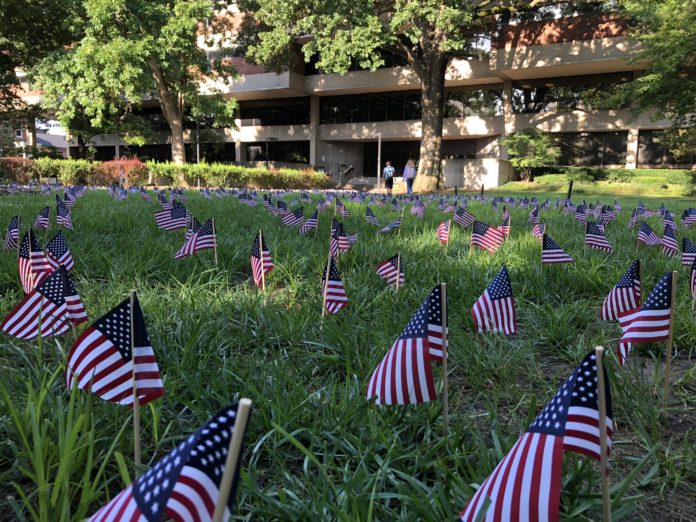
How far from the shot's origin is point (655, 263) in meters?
4.46

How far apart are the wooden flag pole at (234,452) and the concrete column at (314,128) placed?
42.3 meters

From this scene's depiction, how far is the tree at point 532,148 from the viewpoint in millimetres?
29750

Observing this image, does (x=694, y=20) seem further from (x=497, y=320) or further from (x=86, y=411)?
(x=86, y=411)

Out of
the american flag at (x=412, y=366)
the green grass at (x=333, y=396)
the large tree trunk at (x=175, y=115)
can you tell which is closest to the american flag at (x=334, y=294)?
the green grass at (x=333, y=396)

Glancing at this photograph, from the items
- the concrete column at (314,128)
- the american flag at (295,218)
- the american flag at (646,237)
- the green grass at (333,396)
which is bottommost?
the green grass at (333,396)

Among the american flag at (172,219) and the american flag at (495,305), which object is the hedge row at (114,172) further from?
the american flag at (495,305)

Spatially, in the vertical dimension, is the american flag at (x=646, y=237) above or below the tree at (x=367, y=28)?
below

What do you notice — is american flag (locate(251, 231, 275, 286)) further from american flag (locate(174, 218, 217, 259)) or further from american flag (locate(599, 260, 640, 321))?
american flag (locate(599, 260, 640, 321))

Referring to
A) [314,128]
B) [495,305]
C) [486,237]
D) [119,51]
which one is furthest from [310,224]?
[314,128]

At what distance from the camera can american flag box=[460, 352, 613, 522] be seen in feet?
3.66

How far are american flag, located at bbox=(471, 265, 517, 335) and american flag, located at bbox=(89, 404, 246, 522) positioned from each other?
1764 millimetres

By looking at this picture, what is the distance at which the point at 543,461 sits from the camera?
1128mm

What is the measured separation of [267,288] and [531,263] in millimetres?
2268

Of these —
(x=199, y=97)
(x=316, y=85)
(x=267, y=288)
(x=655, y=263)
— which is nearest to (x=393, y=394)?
(x=267, y=288)
